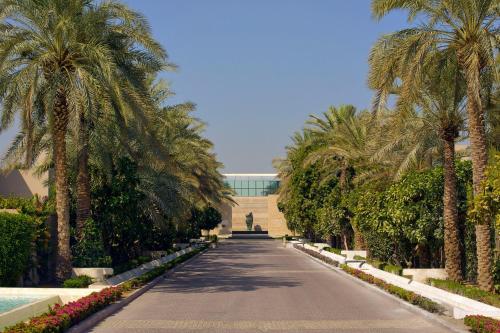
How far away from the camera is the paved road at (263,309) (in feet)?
47.1

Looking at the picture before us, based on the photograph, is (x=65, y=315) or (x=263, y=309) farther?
(x=263, y=309)

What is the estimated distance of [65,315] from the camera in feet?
44.3

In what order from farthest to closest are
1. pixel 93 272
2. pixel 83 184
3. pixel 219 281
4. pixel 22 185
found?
pixel 22 185 → pixel 219 281 → pixel 83 184 → pixel 93 272

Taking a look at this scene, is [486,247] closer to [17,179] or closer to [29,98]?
[29,98]

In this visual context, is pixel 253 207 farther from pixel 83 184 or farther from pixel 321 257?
pixel 83 184

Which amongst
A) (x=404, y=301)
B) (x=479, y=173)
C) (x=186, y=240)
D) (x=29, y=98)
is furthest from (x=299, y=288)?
(x=186, y=240)

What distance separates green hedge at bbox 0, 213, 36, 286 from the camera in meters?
20.2

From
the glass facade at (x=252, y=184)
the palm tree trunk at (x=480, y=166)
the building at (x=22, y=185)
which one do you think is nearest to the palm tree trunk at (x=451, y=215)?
the palm tree trunk at (x=480, y=166)

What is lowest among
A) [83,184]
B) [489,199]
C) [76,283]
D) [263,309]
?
[263,309]

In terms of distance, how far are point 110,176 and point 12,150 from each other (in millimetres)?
4040

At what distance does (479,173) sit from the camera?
20.0 m

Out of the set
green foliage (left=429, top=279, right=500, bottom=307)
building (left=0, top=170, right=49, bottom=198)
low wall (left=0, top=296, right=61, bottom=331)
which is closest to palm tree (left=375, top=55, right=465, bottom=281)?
green foliage (left=429, top=279, right=500, bottom=307)

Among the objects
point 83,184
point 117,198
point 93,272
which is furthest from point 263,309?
point 117,198

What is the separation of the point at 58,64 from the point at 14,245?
19.9ft
